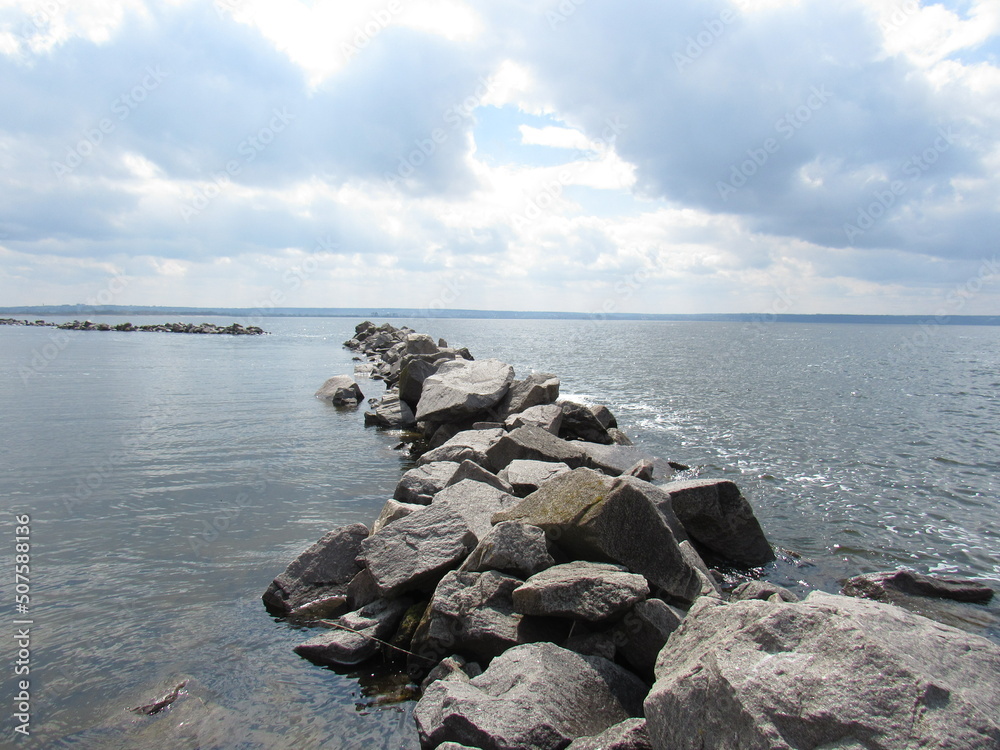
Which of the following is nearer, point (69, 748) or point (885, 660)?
point (885, 660)

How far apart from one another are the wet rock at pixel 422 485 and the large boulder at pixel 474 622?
4.27 m

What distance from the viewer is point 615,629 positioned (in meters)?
6.23

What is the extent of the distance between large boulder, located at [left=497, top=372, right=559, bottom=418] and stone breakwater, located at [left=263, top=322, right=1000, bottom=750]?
7276 millimetres

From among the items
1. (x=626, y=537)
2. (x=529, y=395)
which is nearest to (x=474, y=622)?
(x=626, y=537)

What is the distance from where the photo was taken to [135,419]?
2206 centimetres

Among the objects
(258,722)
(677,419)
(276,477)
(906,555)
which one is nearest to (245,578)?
(258,722)

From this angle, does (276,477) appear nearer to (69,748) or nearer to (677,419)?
(69,748)

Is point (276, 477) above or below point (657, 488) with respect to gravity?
below

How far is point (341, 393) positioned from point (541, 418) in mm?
13385

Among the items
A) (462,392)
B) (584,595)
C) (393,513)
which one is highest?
(462,392)

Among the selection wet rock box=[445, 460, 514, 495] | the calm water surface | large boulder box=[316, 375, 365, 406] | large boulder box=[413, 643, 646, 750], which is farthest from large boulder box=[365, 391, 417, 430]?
large boulder box=[413, 643, 646, 750]

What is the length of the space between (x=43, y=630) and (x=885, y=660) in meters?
9.38

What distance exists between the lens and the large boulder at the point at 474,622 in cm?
645

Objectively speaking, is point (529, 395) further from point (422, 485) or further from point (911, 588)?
point (911, 588)
